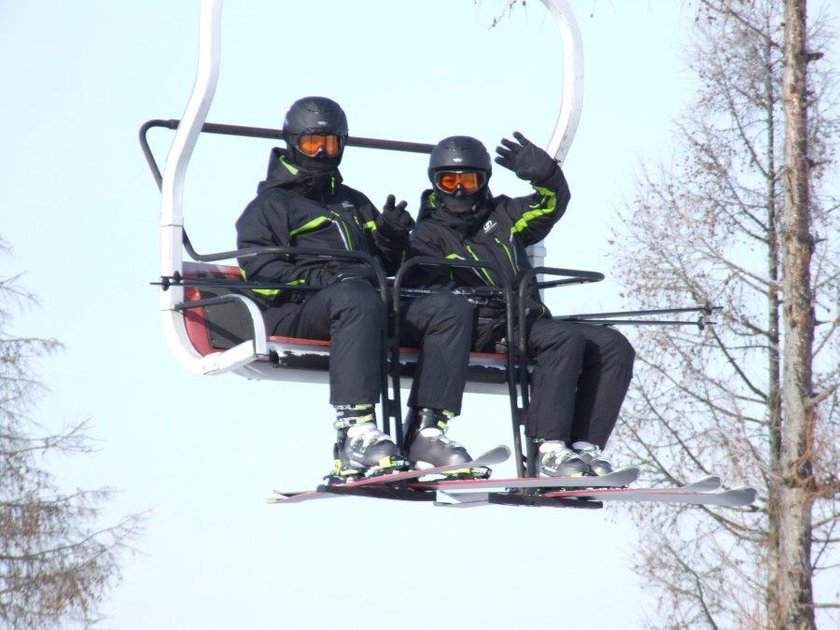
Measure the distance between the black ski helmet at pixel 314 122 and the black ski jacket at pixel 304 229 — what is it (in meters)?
0.07

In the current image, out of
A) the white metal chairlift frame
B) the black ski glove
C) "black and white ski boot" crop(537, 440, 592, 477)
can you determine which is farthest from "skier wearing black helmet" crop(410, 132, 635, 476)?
the white metal chairlift frame

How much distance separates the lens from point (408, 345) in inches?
289

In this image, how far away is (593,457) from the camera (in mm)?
7418

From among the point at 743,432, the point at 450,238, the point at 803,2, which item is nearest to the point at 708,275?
the point at 743,432

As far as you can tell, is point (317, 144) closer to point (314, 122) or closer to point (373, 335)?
point (314, 122)

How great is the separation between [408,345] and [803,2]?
7431mm

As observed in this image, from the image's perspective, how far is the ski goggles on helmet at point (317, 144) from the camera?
24.8ft

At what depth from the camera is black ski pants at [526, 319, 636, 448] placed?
24.0 feet

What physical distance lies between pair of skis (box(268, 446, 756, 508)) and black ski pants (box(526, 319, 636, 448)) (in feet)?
0.88

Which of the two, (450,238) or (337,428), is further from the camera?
(450,238)

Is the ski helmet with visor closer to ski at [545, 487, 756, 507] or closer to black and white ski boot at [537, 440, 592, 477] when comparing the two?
black and white ski boot at [537, 440, 592, 477]

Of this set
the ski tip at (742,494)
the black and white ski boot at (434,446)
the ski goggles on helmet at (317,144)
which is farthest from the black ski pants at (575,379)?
the ski goggles on helmet at (317,144)

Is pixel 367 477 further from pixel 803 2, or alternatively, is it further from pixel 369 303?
pixel 803 2

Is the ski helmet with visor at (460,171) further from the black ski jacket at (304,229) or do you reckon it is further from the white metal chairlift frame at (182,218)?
the white metal chairlift frame at (182,218)
